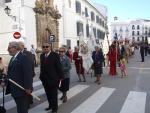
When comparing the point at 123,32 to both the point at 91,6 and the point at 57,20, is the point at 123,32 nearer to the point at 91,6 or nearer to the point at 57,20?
the point at 91,6

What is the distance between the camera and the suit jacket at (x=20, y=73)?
274 inches

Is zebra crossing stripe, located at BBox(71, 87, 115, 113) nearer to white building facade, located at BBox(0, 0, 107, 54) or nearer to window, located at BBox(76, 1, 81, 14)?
white building facade, located at BBox(0, 0, 107, 54)

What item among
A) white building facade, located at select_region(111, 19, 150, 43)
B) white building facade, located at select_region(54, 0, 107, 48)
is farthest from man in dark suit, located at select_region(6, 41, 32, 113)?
white building facade, located at select_region(111, 19, 150, 43)

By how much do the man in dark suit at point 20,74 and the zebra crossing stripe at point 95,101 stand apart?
8.73ft

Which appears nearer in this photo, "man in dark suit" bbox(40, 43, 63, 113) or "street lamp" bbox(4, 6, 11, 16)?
"man in dark suit" bbox(40, 43, 63, 113)

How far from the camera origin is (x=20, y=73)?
23.0 feet

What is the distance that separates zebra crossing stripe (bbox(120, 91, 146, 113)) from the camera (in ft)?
30.9

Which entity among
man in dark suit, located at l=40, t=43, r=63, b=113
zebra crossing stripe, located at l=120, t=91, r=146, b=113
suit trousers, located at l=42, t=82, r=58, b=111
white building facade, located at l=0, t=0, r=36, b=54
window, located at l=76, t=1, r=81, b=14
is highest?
window, located at l=76, t=1, r=81, b=14

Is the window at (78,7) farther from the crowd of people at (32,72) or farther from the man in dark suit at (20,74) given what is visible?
the man in dark suit at (20,74)

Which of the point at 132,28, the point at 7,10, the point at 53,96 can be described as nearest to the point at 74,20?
the point at 7,10

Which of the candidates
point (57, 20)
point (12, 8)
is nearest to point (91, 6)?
point (57, 20)

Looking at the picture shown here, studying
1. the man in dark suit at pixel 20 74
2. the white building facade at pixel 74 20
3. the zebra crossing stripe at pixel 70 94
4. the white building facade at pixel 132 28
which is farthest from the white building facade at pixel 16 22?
the white building facade at pixel 132 28

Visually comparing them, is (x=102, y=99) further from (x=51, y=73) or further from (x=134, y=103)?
(x=51, y=73)

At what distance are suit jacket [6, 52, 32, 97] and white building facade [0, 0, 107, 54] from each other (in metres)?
16.6
